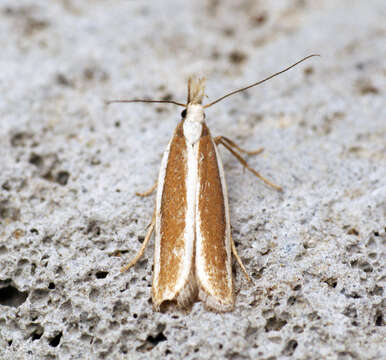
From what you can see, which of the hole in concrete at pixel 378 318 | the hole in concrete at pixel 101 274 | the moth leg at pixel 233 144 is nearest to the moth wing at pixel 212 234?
the moth leg at pixel 233 144

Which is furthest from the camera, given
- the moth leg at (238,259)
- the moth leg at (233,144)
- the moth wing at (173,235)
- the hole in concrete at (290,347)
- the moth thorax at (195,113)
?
the moth leg at (233,144)

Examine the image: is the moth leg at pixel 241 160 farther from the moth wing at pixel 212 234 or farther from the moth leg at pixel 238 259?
the moth leg at pixel 238 259

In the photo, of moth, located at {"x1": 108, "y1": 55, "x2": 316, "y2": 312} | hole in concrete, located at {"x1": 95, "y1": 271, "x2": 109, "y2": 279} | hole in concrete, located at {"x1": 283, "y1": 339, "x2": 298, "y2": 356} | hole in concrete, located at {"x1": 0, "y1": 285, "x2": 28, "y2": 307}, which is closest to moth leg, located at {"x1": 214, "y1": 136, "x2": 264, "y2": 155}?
moth, located at {"x1": 108, "y1": 55, "x2": 316, "y2": 312}

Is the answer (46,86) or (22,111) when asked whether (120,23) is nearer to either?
(46,86)

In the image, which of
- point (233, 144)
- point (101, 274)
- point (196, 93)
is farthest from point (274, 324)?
point (196, 93)

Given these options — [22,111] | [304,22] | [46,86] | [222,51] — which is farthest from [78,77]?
[304,22]

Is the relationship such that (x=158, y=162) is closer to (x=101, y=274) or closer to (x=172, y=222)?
(x=172, y=222)

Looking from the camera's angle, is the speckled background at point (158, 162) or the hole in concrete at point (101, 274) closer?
the speckled background at point (158, 162)
